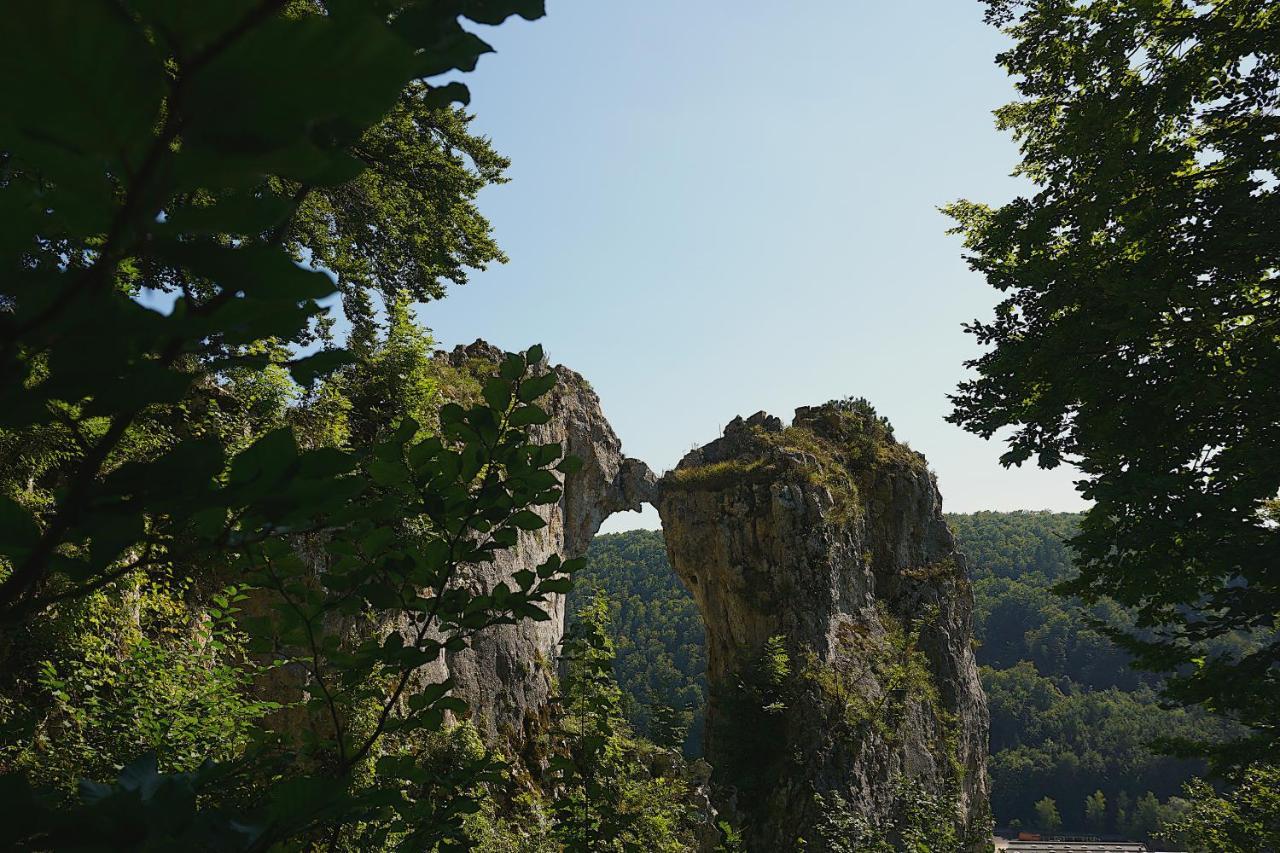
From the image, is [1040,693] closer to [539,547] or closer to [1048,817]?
[1048,817]

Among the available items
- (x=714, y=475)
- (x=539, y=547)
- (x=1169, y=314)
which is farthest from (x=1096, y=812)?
(x=1169, y=314)

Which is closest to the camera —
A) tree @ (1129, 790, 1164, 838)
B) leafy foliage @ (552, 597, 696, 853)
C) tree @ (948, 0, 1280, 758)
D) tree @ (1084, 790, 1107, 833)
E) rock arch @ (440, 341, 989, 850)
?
leafy foliage @ (552, 597, 696, 853)

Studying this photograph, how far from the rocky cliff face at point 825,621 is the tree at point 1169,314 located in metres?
7.44

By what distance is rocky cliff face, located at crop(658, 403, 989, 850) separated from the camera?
1362 cm

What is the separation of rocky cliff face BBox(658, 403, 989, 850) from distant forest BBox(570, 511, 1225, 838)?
Result: 2646cm

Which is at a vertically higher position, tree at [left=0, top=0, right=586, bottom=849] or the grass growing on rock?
the grass growing on rock

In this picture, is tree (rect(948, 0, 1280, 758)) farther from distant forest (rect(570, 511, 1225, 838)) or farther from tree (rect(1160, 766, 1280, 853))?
distant forest (rect(570, 511, 1225, 838))

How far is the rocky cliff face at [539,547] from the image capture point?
838cm

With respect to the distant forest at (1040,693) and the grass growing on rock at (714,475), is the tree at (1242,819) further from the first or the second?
the distant forest at (1040,693)

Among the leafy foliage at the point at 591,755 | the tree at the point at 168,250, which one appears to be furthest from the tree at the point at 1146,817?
the tree at the point at 168,250

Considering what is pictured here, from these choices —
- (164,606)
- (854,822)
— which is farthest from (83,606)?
(854,822)

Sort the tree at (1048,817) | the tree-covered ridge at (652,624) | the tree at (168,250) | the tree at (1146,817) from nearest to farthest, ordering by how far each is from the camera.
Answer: the tree at (168,250) < the tree-covered ridge at (652,624) < the tree at (1146,817) < the tree at (1048,817)

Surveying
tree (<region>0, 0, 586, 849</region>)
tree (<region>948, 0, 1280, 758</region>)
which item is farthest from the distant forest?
tree (<region>0, 0, 586, 849</region>)

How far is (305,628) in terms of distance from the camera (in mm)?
1087
